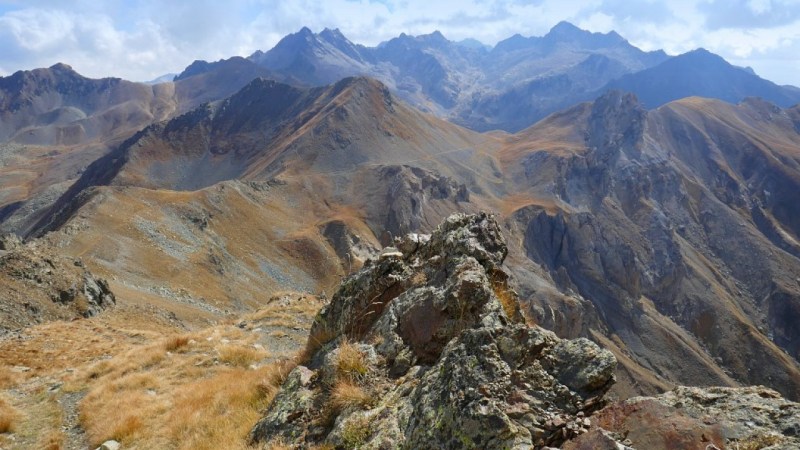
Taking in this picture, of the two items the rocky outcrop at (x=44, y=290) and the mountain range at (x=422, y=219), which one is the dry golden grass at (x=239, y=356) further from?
the mountain range at (x=422, y=219)

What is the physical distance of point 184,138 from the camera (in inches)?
6107

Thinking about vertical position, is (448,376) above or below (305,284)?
above

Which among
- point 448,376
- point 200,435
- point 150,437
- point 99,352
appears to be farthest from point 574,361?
point 99,352

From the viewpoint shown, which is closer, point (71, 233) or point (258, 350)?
point (258, 350)

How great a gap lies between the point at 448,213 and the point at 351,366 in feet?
366

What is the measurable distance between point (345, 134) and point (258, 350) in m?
126

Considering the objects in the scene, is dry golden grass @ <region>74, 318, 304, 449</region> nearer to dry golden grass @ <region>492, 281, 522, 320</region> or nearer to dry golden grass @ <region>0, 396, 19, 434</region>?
dry golden grass @ <region>0, 396, 19, 434</region>

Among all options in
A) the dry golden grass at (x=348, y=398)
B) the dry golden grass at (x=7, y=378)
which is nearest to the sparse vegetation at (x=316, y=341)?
the dry golden grass at (x=348, y=398)

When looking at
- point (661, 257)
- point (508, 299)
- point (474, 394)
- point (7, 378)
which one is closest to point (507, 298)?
point (508, 299)

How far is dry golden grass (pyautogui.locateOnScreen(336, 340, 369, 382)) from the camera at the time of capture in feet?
30.4

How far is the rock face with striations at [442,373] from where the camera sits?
6684 millimetres

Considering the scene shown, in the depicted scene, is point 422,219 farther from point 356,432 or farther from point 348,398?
point 356,432

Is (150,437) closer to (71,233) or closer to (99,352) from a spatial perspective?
(99,352)

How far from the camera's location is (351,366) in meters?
9.38
